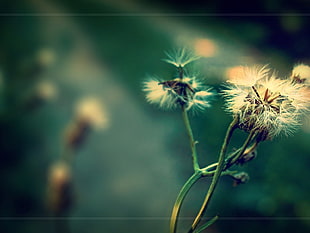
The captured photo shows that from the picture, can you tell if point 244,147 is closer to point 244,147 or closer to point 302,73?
point 244,147

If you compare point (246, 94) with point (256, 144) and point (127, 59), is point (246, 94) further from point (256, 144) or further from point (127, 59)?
point (127, 59)

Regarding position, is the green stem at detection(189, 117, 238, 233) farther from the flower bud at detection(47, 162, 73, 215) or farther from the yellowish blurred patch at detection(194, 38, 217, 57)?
the flower bud at detection(47, 162, 73, 215)

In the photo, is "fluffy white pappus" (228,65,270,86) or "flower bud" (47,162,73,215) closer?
"fluffy white pappus" (228,65,270,86)

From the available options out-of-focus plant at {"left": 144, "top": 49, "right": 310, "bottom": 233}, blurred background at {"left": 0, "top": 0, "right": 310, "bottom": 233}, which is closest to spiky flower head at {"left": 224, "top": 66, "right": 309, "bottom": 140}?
out-of-focus plant at {"left": 144, "top": 49, "right": 310, "bottom": 233}

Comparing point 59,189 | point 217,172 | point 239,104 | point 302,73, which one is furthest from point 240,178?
point 59,189

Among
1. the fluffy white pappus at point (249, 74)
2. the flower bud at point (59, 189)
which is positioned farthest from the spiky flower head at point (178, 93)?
the flower bud at point (59, 189)

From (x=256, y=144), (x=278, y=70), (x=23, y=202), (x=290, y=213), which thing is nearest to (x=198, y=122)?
(x=256, y=144)
